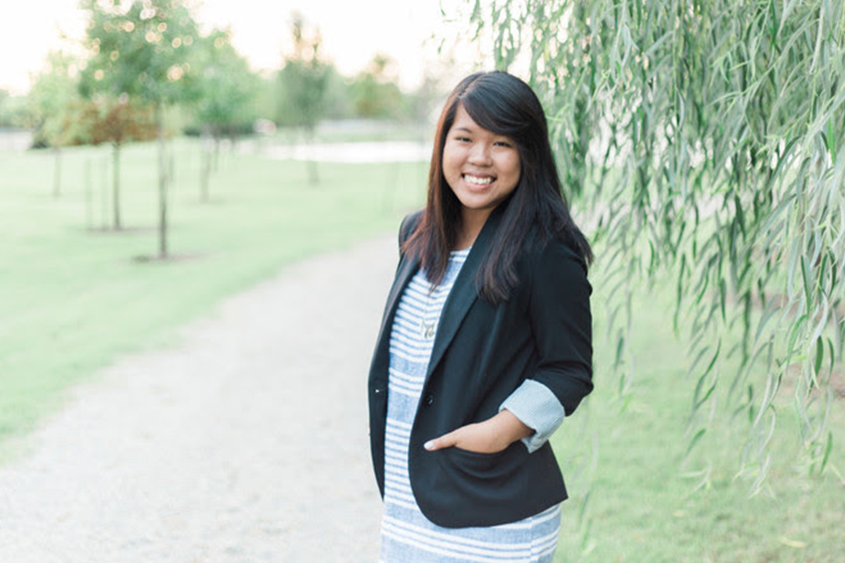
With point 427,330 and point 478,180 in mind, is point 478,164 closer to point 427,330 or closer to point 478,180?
point 478,180

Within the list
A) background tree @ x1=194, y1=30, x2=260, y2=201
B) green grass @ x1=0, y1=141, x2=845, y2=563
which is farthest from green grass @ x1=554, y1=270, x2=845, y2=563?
background tree @ x1=194, y1=30, x2=260, y2=201

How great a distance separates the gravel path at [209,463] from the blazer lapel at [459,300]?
8.09 feet

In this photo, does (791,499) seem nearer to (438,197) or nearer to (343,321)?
(438,197)

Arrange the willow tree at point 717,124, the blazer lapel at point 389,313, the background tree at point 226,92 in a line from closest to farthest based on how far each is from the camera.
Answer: the blazer lapel at point 389,313 < the willow tree at point 717,124 < the background tree at point 226,92

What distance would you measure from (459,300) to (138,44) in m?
13.2

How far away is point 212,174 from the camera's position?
126 feet

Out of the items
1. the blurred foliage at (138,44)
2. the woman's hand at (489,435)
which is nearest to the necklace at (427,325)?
the woman's hand at (489,435)

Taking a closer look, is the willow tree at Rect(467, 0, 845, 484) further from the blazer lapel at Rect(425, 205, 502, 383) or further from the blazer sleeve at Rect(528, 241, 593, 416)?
the blazer lapel at Rect(425, 205, 502, 383)

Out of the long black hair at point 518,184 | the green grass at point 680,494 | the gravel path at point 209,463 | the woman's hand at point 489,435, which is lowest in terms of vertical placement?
the gravel path at point 209,463

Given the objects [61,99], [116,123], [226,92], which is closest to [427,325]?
[116,123]

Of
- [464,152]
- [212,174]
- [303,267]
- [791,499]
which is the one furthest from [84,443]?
[212,174]

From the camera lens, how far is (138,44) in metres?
14.1

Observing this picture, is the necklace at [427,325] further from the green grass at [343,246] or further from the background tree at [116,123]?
the background tree at [116,123]

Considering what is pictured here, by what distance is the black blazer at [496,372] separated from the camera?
211 cm
